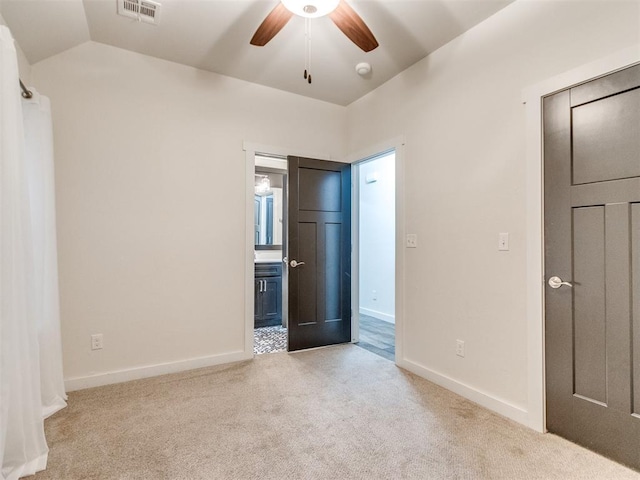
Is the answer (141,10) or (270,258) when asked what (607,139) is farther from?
(270,258)

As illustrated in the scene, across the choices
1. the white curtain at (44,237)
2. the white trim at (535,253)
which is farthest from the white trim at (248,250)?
the white trim at (535,253)

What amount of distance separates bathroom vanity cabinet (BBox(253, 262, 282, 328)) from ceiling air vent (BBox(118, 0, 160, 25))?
2.79m

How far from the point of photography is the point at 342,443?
189 centimetres

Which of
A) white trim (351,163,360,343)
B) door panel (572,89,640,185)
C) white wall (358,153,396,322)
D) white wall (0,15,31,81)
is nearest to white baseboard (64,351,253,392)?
white trim (351,163,360,343)

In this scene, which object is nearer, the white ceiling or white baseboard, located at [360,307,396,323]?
the white ceiling

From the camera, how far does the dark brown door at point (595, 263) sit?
1700mm

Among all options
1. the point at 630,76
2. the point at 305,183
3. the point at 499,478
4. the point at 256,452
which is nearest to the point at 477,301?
the point at 499,478

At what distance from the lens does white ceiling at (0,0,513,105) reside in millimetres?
2213

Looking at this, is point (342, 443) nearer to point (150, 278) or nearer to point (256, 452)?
point (256, 452)

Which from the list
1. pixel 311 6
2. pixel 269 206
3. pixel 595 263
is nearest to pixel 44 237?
pixel 311 6

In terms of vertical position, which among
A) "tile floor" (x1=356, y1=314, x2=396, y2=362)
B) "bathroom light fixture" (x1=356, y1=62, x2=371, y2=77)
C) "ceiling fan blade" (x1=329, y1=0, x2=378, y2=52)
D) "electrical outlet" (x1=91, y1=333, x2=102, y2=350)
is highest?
"bathroom light fixture" (x1=356, y1=62, x2=371, y2=77)

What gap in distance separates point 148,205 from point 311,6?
2.02m

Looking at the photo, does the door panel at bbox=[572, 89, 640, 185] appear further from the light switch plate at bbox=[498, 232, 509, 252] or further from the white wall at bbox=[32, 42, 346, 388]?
the white wall at bbox=[32, 42, 346, 388]

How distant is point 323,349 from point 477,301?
1729 mm
